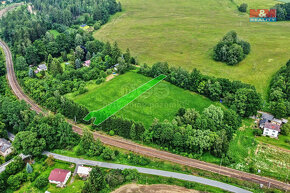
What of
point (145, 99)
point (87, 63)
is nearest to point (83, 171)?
point (145, 99)

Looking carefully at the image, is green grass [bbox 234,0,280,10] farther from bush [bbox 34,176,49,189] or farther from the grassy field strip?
Answer: bush [bbox 34,176,49,189]

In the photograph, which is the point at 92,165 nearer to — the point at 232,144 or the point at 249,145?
the point at 232,144

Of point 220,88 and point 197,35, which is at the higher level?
point 197,35

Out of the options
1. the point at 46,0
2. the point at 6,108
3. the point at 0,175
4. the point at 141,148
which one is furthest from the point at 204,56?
the point at 46,0

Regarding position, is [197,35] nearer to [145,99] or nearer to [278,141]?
[145,99]

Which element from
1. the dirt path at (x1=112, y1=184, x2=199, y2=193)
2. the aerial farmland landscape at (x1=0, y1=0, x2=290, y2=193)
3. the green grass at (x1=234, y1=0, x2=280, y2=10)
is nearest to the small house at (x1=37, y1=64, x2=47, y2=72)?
the aerial farmland landscape at (x1=0, y1=0, x2=290, y2=193)

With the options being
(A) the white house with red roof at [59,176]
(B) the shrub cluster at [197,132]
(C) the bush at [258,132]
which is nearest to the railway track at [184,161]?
(B) the shrub cluster at [197,132]

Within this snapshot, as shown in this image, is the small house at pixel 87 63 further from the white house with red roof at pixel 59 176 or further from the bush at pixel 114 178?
the bush at pixel 114 178
